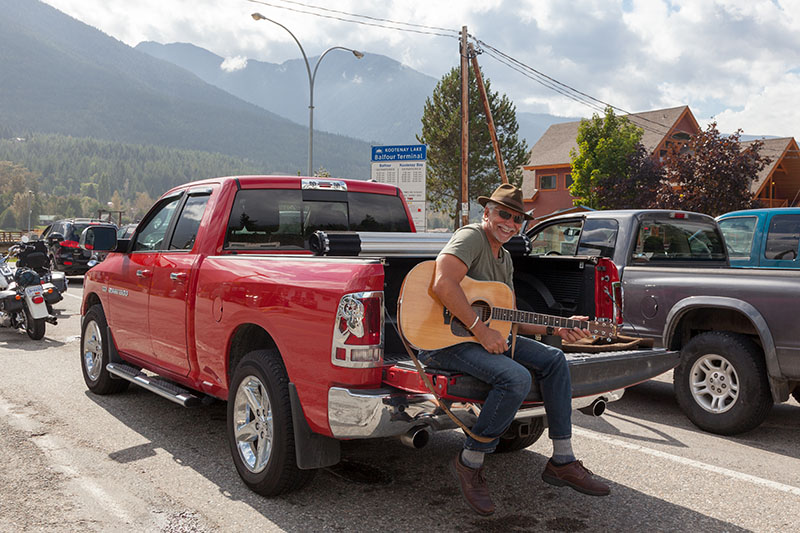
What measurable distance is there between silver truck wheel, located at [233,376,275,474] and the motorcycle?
7036 mm

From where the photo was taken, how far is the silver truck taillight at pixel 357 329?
343cm

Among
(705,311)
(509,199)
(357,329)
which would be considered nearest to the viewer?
(357,329)

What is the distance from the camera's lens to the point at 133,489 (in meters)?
4.19

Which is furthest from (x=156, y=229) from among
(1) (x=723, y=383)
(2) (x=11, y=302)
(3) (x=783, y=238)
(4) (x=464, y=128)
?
(4) (x=464, y=128)

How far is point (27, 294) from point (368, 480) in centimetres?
765

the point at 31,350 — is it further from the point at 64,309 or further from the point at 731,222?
the point at 731,222

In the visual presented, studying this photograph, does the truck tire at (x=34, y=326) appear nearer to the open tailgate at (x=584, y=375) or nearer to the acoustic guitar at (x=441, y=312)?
the open tailgate at (x=584, y=375)

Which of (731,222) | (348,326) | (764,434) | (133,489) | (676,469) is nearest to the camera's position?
(348,326)

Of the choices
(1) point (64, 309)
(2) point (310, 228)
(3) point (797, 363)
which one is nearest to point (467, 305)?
(2) point (310, 228)

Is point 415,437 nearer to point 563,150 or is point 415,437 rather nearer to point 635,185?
point 635,185

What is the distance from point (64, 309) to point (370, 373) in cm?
1221

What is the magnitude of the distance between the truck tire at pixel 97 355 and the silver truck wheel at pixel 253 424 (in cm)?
262

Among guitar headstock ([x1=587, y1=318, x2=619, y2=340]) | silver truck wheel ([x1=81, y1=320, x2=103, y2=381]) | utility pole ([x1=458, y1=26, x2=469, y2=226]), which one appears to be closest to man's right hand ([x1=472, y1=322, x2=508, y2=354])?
guitar headstock ([x1=587, y1=318, x2=619, y2=340])

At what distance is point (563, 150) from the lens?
44688 millimetres
